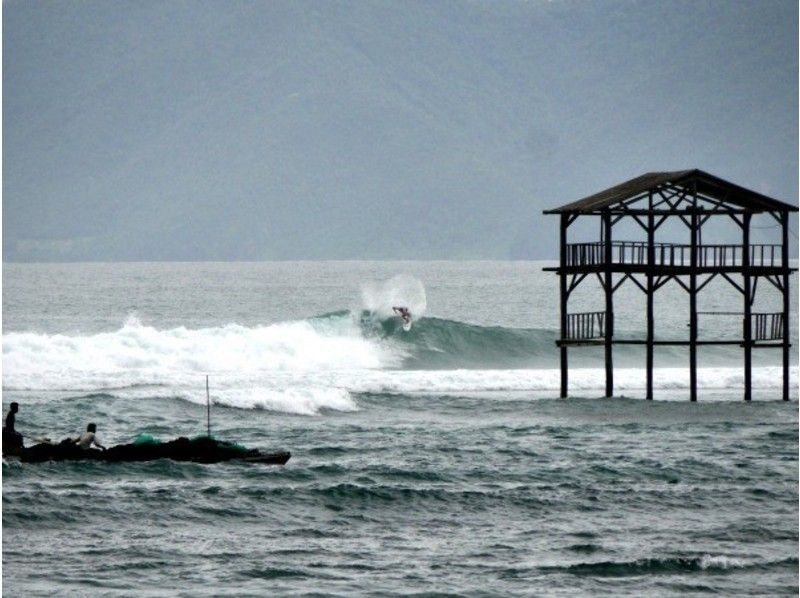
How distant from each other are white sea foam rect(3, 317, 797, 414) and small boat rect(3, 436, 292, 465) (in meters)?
11.5

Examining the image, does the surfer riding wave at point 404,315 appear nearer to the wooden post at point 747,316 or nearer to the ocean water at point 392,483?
the ocean water at point 392,483

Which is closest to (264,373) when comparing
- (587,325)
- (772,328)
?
(587,325)

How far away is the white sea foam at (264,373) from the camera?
48844mm

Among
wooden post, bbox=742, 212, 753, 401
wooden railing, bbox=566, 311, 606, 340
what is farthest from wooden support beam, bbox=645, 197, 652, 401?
wooden post, bbox=742, 212, 753, 401

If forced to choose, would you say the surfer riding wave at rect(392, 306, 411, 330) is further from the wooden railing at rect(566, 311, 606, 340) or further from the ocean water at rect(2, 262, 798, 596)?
the wooden railing at rect(566, 311, 606, 340)

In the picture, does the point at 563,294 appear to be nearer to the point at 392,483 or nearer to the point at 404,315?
the point at 392,483

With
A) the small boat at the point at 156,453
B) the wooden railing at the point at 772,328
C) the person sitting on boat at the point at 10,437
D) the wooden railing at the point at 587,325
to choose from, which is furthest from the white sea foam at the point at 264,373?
the person sitting on boat at the point at 10,437

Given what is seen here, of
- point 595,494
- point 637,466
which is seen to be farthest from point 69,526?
point 637,466

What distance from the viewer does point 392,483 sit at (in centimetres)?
3128

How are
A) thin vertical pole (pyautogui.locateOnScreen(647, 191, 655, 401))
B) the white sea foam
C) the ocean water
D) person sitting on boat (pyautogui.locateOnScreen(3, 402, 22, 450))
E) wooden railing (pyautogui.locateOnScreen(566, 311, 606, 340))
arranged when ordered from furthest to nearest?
1. the white sea foam
2. wooden railing (pyautogui.locateOnScreen(566, 311, 606, 340))
3. thin vertical pole (pyautogui.locateOnScreen(647, 191, 655, 401))
4. person sitting on boat (pyautogui.locateOnScreen(3, 402, 22, 450))
5. the ocean water

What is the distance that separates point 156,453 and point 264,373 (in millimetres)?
26409

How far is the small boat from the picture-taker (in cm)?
3256

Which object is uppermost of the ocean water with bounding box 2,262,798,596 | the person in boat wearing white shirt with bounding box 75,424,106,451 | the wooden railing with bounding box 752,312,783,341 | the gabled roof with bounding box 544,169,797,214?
the gabled roof with bounding box 544,169,797,214

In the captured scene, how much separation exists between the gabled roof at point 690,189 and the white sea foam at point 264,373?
24.4 feet
